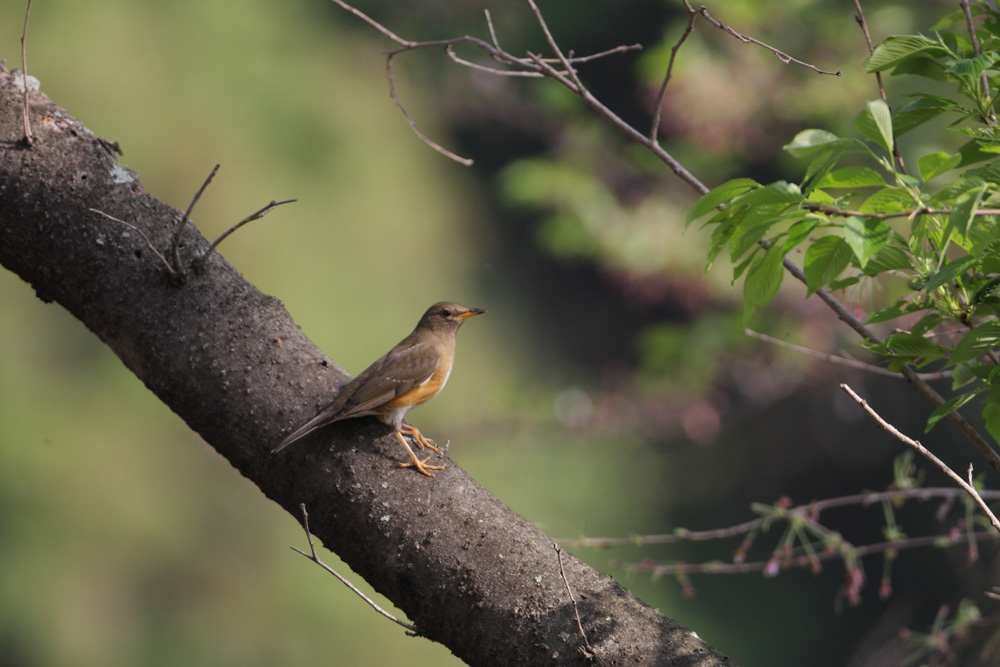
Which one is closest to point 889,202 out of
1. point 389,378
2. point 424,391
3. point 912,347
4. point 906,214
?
point 906,214

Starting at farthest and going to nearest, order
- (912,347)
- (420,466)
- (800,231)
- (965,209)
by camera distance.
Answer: (420,466) < (912,347) < (800,231) < (965,209)

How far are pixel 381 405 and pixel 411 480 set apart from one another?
362 millimetres

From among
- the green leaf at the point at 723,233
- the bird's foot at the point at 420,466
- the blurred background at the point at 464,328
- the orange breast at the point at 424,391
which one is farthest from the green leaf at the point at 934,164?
the blurred background at the point at 464,328

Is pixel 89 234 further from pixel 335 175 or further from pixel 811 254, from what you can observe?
pixel 335 175

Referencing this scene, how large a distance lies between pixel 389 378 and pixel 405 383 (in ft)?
0.38

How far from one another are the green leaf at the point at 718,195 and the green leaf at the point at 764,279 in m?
0.08

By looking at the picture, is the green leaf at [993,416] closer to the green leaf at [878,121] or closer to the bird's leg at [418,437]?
the green leaf at [878,121]

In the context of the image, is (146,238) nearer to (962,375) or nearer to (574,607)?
(574,607)

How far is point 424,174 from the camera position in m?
8.80

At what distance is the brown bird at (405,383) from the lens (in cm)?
149

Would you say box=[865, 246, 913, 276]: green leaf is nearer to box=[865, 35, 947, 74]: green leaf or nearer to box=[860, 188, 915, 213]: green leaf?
box=[860, 188, 915, 213]: green leaf

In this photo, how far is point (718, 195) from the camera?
1.03 metres

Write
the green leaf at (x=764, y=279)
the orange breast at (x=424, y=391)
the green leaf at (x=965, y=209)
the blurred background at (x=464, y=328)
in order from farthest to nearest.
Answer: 1. the blurred background at (x=464, y=328)
2. the orange breast at (x=424, y=391)
3. the green leaf at (x=764, y=279)
4. the green leaf at (x=965, y=209)

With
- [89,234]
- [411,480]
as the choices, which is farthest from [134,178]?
[411,480]
